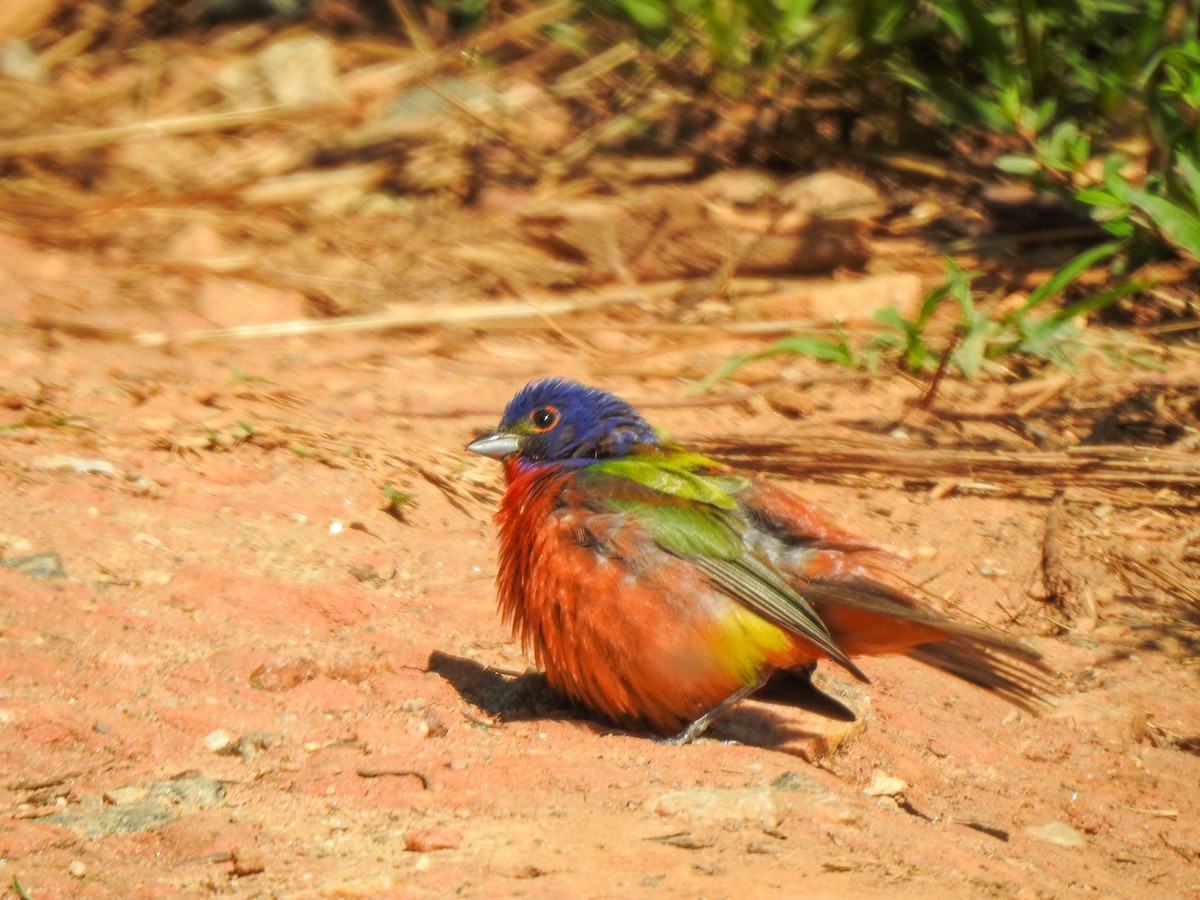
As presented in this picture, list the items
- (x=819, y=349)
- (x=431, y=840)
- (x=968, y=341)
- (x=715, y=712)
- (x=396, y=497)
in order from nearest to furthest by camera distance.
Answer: (x=431, y=840) → (x=715, y=712) → (x=396, y=497) → (x=968, y=341) → (x=819, y=349)

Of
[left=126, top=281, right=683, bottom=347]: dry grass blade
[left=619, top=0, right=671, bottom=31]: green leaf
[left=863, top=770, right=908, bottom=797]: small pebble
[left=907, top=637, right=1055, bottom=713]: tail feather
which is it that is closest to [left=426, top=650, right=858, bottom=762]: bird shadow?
[left=863, top=770, right=908, bottom=797]: small pebble

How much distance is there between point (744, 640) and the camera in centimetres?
357

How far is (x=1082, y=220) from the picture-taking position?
711 cm

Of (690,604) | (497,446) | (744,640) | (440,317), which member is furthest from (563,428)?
(440,317)

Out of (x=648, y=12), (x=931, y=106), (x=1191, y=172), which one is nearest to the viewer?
(x=1191, y=172)

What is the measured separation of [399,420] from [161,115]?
4.11 m

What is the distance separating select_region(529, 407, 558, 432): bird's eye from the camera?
4.08 metres

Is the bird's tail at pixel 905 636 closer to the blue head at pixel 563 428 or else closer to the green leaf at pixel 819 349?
the blue head at pixel 563 428

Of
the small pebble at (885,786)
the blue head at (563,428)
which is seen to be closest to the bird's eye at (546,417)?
the blue head at (563,428)

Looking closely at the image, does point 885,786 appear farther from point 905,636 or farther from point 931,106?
point 931,106

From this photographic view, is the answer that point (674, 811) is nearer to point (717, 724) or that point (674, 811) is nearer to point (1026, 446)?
point (717, 724)

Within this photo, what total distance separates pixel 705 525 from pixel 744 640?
31cm

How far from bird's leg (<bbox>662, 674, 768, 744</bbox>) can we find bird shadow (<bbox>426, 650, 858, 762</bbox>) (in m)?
0.07

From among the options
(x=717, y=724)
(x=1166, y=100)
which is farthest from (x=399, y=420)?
(x=1166, y=100)
